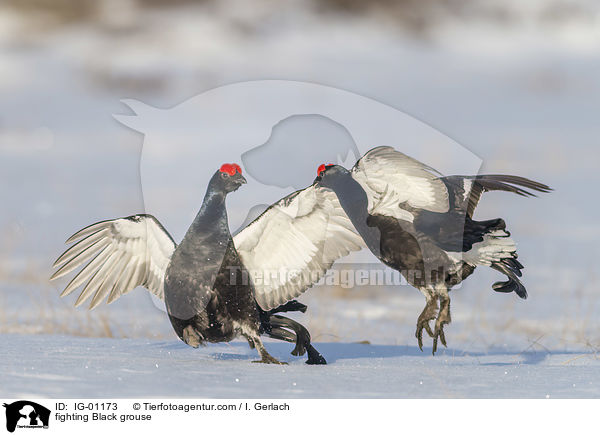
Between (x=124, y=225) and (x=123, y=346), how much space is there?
47.6 inches

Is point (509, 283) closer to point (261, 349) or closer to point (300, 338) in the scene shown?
point (300, 338)

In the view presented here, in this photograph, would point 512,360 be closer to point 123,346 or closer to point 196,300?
point 196,300

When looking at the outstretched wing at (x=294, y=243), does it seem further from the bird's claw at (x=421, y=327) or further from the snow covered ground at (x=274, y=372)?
the bird's claw at (x=421, y=327)

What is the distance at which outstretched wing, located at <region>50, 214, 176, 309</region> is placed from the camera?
209 inches

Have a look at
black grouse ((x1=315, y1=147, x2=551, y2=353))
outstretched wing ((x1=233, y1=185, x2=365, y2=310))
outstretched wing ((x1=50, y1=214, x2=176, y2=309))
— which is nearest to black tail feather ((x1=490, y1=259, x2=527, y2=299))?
black grouse ((x1=315, y1=147, x2=551, y2=353))

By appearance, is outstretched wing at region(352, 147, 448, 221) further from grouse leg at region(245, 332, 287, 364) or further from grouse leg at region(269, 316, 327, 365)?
grouse leg at region(245, 332, 287, 364)

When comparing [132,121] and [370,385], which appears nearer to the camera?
[370,385]

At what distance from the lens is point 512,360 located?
5750 mm

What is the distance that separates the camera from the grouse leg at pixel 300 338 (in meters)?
5.22

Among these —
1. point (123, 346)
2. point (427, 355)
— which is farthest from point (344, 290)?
point (123, 346)

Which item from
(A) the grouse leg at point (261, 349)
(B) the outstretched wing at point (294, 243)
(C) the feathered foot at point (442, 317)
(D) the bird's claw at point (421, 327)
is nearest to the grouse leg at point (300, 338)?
(B) the outstretched wing at point (294, 243)

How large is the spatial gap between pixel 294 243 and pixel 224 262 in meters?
0.58

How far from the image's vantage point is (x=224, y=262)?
196 inches

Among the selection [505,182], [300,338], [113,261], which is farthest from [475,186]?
[113,261]
